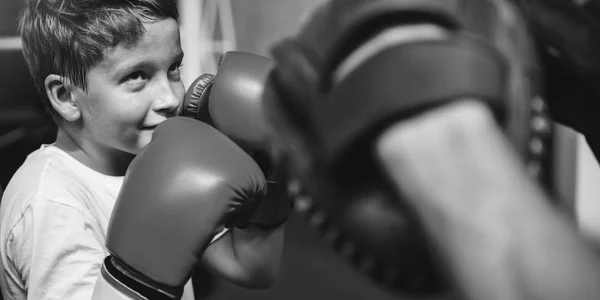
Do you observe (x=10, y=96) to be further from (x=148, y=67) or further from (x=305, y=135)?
(x=305, y=135)

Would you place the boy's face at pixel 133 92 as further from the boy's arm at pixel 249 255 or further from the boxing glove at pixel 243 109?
the boy's arm at pixel 249 255

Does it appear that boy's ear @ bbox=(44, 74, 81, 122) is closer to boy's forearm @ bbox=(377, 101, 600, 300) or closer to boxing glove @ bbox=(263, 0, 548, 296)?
boxing glove @ bbox=(263, 0, 548, 296)

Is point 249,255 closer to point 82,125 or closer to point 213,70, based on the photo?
point 82,125

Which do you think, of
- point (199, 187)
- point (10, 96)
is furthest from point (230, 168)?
point (10, 96)

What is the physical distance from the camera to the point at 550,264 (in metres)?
0.28

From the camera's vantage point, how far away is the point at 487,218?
0.28 metres

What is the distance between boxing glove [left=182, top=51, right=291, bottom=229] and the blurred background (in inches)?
16.2

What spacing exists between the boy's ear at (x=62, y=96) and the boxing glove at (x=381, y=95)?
67 cm

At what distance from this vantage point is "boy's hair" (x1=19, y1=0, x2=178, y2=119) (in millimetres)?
898

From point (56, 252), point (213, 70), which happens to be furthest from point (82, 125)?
point (213, 70)

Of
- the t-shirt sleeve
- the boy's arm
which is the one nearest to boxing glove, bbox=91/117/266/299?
the t-shirt sleeve

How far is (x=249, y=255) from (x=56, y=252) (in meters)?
0.38

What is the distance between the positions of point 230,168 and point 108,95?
0.33 metres

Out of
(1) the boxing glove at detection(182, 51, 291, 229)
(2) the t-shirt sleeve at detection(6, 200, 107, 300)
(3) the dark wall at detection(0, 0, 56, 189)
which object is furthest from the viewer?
(3) the dark wall at detection(0, 0, 56, 189)
